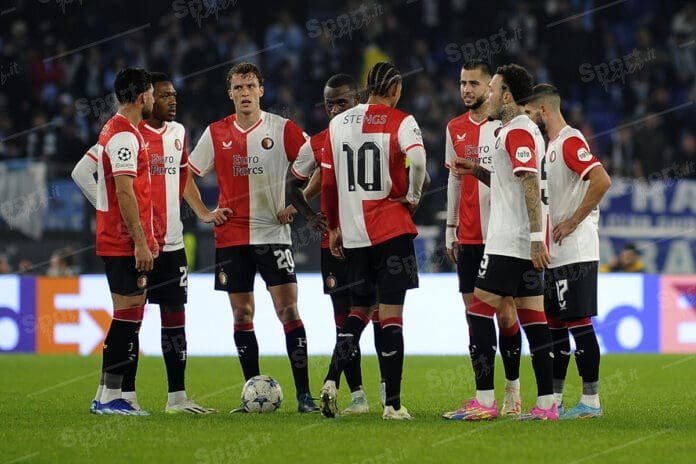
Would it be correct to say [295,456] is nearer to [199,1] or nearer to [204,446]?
[204,446]

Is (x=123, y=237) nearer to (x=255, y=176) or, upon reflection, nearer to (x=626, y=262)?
(x=255, y=176)

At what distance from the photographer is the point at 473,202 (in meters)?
8.66

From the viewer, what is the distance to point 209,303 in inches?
593

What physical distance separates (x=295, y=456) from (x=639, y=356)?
9092 millimetres

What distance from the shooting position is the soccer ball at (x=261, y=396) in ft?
27.8

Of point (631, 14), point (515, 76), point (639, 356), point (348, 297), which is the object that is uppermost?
point (631, 14)

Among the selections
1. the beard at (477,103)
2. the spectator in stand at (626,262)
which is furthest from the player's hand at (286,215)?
the spectator in stand at (626,262)

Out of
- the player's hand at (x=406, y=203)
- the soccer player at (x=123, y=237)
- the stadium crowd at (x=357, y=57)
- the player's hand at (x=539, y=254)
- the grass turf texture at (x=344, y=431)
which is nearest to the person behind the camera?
the grass turf texture at (x=344, y=431)

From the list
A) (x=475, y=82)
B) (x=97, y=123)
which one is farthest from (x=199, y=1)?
(x=475, y=82)

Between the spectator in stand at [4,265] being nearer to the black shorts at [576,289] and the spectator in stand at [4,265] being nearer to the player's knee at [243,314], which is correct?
the player's knee at [243,314]

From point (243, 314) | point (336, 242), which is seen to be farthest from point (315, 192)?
point (243, 314)

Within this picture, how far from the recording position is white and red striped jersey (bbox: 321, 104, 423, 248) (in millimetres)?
7871

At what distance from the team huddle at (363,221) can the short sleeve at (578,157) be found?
0.01 metres

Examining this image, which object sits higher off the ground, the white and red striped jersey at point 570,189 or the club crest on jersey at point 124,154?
the club crest on jersey at point 124,154
